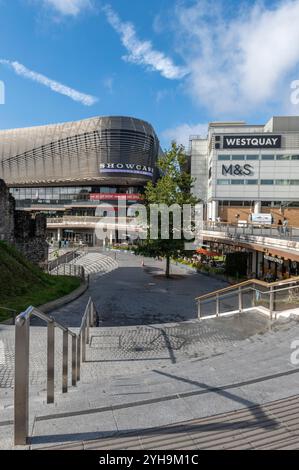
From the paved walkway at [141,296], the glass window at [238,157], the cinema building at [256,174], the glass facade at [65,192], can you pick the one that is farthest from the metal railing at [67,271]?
the glass facade at [65,192]

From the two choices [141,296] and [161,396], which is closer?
[161,396]

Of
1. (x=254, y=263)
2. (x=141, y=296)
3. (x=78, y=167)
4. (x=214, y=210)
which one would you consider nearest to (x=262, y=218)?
(x=254, y=263)

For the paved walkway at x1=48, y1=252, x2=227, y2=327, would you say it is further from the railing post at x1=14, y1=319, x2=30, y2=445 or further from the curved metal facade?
the curved metal facade

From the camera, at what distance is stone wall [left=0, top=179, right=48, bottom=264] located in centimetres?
2406

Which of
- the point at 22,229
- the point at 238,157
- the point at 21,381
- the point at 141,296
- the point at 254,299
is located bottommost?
the point at 141,296

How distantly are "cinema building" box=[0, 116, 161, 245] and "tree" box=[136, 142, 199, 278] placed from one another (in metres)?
32.6

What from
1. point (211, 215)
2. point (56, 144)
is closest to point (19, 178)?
point (56, 144)

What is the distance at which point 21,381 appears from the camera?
10.6 feet

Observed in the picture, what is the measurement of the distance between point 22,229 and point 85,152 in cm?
4589

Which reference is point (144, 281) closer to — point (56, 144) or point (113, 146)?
point (113, 146)

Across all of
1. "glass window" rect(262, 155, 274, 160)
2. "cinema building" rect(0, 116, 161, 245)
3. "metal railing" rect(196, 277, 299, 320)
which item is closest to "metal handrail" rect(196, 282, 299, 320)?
"metal railing" rect(196, 277, 299, 320)

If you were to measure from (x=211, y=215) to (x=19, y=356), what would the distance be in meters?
52.4

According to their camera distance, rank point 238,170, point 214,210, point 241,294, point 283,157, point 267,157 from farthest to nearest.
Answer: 1. point 214,210
2. point 238,170
3. point 267,157
4. point 283,157
5. point 241,294

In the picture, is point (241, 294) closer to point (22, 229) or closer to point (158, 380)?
point (158, 380)
